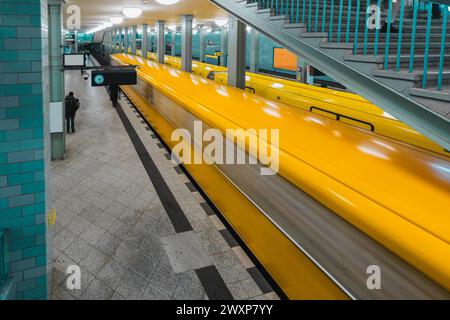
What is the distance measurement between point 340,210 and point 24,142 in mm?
2357

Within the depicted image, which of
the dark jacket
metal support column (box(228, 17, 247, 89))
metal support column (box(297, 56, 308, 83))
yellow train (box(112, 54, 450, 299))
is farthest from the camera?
metal support column (box(297, 56, 308, 83))

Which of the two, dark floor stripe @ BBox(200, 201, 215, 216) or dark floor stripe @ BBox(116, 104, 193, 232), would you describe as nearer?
dark floor stripe @ BBox(116, 104, 193, 232)

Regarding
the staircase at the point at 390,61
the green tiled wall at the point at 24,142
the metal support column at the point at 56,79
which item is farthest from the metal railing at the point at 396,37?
the metal support column at the point at 56,79

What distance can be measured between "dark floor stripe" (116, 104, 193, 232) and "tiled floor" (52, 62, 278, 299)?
0.07 m

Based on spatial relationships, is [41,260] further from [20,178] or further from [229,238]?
[229,238]

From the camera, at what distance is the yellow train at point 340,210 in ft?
6.09

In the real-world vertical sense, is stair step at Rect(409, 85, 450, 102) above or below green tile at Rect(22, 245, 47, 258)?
above

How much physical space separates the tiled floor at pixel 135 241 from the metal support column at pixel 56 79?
17.1 inches

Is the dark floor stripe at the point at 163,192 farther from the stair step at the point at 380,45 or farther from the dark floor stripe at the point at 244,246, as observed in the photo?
the stair step at the point at 380,45

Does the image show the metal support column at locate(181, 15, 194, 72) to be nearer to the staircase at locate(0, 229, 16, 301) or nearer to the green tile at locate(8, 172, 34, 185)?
the green tile at locate(8, 172, 34, 185)

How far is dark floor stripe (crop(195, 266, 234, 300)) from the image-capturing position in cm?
313

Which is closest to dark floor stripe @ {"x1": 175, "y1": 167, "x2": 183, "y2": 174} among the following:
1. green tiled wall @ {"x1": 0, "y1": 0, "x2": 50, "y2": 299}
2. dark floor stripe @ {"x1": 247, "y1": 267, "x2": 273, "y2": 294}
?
dark floor stripe @ {"x1": 247, "y1": 267, "x2": 273, "y2": 294}
